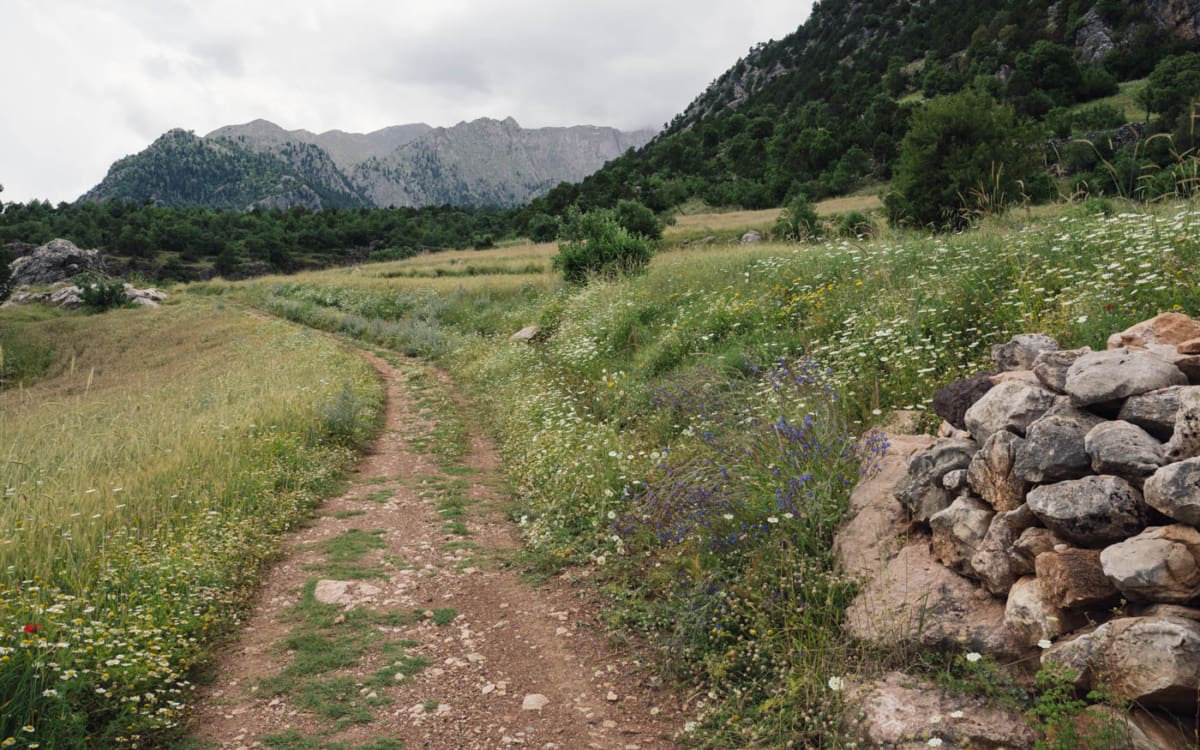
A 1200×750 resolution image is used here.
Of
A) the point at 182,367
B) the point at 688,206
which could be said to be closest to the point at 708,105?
the point at 688,206

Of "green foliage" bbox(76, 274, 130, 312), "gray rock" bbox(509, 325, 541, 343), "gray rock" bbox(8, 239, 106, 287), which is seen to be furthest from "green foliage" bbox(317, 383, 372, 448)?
"gray rock" bbox(8, 239, 106, 287)

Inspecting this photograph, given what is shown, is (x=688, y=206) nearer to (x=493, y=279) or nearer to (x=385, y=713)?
(x=493, y=279)

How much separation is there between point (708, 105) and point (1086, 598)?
150m

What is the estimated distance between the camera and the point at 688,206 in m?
69.1

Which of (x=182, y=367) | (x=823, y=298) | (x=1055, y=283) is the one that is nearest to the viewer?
(x=1055, y=283)

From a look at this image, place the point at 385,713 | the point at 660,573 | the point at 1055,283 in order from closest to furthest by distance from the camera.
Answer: the point at 385,713, the point at 660,573, the point at 1055,283

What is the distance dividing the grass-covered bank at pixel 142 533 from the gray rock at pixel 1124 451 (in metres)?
5.52

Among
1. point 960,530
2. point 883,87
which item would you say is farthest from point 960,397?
point 883,87

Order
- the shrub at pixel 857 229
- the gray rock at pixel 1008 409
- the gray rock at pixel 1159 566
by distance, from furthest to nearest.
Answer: the shrub at pixel 857 229 → the gray rock at pixel 1008 409 → the gray rock at pixel 1159 566

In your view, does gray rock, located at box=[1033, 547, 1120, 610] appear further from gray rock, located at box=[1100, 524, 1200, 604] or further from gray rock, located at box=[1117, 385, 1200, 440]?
gray rock, located at box=[1117, 385, 1200, 440]

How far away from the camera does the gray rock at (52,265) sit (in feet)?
205

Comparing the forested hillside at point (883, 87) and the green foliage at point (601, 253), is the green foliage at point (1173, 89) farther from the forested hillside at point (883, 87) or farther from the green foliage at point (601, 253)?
the green foliage at point (601, 253)

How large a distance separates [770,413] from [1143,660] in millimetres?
3569

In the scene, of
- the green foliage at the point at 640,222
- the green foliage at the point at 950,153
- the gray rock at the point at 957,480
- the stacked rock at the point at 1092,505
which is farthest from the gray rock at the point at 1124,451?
the green foliage at the point at 640,222
